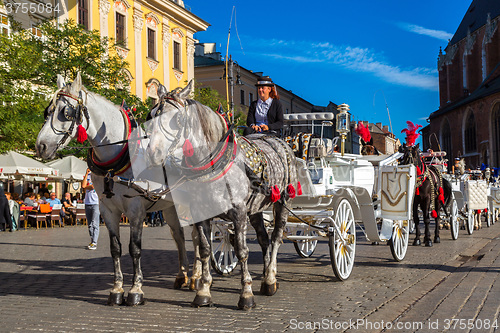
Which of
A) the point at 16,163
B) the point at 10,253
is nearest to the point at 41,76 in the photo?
the point at 16,163

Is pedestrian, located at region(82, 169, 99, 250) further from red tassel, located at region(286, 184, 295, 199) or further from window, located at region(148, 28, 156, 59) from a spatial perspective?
window, located at region(148, 28, 156, 59)

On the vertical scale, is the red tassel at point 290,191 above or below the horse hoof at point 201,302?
above

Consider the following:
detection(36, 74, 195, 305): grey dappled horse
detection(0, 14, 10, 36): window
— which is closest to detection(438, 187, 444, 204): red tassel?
detection(36, 74, 195, 305): grey dappled horse

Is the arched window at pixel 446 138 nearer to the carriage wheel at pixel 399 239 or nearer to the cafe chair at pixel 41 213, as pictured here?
the cafe chair at pixel 41 213

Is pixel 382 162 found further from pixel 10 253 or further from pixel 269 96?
pixel 10 253

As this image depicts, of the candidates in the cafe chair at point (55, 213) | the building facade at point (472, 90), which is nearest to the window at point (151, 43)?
the cafe chair at point (55, 213)

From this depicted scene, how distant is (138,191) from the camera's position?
563cm

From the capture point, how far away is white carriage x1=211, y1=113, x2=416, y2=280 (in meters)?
7.18

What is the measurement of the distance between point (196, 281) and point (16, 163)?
44.4 ft

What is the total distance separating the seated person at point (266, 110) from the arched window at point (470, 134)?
57303mm

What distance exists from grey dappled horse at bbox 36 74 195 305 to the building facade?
53.2 meters

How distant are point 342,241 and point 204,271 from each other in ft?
7.07

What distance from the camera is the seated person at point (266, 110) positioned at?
7.08m

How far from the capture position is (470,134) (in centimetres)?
6062
